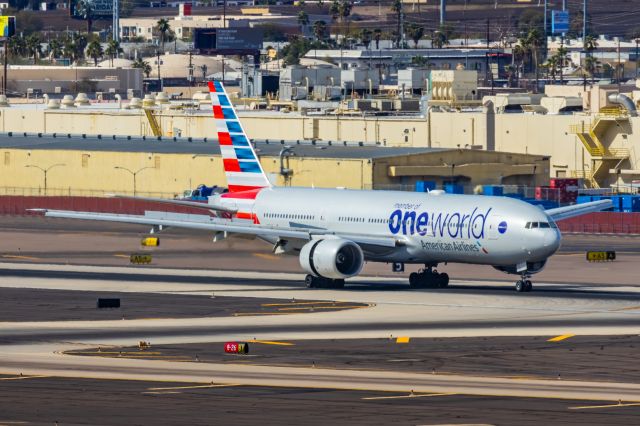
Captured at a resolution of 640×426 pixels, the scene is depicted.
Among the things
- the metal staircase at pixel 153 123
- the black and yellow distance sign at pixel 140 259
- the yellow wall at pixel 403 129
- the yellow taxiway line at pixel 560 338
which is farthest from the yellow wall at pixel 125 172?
the yellow taxiway line at pixel 560 338

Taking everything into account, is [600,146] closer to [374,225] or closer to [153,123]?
[153,123]

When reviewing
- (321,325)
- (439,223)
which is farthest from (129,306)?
(439,223)

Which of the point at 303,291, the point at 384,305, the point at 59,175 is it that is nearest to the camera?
the point at 384,305

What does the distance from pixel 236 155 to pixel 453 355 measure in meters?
35.7

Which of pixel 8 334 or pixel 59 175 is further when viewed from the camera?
pixel 59 175

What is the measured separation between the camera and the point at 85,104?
7790 inches

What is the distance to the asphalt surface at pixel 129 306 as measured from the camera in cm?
6806

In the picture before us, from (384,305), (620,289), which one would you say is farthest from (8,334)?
(620,289)

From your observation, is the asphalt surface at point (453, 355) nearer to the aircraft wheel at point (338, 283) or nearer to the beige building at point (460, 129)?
the aircraft wheel at point (338, 283)

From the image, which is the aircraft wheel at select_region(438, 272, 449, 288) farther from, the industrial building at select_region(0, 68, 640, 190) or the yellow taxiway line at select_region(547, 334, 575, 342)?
the industrial building at select_region(0, 68, 640, 190)

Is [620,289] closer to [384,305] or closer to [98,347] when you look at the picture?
[384,305]

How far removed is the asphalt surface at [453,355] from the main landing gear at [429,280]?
20.6 metres

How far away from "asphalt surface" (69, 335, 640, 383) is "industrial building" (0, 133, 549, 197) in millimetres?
65173

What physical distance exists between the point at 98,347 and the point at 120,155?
9037 centimetres
